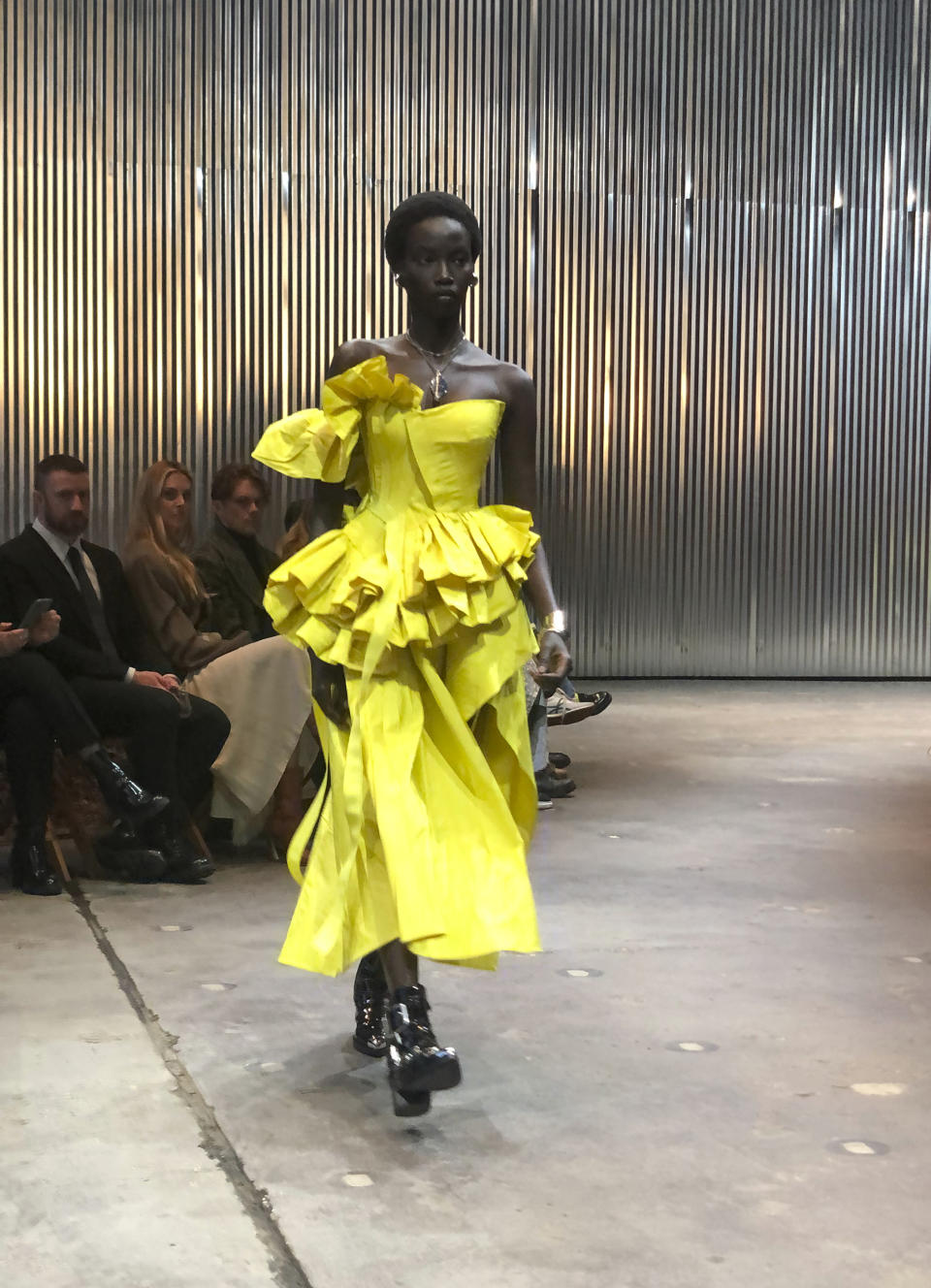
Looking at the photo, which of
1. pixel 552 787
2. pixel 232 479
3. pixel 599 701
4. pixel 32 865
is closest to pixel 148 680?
pixel 32 865

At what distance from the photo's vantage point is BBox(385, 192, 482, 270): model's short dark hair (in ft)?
8.61

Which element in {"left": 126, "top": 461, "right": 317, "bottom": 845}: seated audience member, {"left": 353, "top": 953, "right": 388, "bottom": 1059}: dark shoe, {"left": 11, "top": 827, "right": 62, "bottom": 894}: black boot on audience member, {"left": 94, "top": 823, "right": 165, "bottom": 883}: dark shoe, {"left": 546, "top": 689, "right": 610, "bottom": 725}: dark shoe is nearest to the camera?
{"left": 353, "top": 953, "right": 388, "bottom": 1059}: dark shoe

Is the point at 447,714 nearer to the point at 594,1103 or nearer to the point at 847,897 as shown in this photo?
the point at 594,1103

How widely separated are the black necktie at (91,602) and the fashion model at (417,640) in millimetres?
1872

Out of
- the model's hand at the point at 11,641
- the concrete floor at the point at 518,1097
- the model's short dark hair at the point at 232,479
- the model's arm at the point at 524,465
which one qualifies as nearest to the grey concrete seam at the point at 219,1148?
the concrete floor at the point at 518,1097

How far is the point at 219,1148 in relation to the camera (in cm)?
231

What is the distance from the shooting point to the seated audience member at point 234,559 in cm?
497

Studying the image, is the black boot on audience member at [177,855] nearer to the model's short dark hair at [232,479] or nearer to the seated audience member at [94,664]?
the seated audience member at [94,664]

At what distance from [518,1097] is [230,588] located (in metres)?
2.72

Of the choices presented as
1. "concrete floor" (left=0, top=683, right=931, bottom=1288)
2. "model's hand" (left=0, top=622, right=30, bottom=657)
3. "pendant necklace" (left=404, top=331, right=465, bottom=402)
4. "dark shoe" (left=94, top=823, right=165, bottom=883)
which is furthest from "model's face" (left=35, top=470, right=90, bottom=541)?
"pendant necklace" (left=404, top=331, right=465, bottom=402)

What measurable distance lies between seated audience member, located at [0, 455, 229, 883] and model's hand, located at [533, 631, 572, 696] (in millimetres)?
1909

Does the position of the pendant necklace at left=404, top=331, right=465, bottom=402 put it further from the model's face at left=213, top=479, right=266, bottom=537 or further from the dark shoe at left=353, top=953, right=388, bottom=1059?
the model's face at left=213, top=479, right=266, bottom=537

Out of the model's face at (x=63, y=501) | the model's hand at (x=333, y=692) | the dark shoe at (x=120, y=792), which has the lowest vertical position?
the dark shoe at (x=120, y=792)

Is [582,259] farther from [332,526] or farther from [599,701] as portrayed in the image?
[332,526]
